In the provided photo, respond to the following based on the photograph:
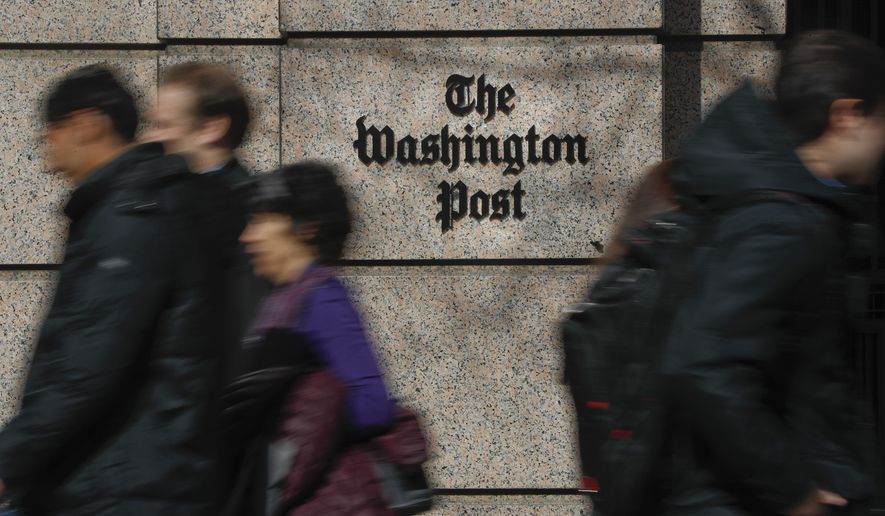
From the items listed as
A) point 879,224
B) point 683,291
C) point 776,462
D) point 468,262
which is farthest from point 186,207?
point 879,224

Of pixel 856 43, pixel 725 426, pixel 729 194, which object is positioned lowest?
pixel 725 426

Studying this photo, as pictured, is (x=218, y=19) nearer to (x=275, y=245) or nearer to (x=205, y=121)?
(x=205, y=121)

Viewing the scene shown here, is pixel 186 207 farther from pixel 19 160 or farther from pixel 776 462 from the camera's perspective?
pixel 19 160

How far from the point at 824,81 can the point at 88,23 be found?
3.98 m

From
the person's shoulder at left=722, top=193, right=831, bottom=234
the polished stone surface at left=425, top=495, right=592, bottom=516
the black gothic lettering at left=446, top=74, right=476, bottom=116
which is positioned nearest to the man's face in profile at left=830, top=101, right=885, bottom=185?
the person's shoulder at left=722, top=193, right=831, bottom=234

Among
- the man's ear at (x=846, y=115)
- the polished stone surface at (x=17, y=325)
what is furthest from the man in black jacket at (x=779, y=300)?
the polished stone surface at (x=17, y=325)

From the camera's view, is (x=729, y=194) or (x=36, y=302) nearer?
(x=729, y=194)

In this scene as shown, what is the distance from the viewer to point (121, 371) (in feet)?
8.39

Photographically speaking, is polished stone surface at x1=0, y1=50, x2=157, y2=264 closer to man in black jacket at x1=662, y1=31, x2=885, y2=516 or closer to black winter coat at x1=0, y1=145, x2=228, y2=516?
black winter coat at x1=0, y1=145, x2=228, y2=516

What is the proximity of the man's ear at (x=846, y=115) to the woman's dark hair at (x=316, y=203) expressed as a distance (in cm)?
121

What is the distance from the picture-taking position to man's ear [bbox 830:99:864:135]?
2182mm

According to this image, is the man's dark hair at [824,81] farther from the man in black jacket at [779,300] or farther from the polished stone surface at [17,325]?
the polished stone surface at [17,325]

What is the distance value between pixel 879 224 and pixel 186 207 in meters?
4.31

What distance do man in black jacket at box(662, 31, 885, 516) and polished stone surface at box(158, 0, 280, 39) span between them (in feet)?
11.0
